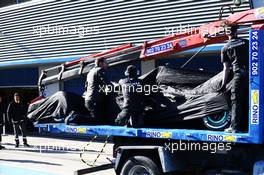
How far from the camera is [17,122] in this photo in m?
15.3

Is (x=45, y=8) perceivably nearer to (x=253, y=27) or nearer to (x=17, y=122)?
(x=17, y=122)

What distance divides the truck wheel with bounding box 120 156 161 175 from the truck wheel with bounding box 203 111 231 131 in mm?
1129

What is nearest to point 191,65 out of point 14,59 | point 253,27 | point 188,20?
point 188,20

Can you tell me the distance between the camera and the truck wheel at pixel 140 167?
7418 millimetres

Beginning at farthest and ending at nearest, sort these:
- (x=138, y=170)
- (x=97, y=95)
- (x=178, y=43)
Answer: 1. (x=97, y=95)
2. (x=178, y=43)
3. (x=138, y=170)

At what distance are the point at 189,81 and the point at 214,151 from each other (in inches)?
47.3

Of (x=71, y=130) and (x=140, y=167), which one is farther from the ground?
(x=71, y=130)

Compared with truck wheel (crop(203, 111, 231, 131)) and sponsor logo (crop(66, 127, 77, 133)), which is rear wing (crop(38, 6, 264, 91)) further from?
sponsor logo (crop(66, 127, 77, 133))

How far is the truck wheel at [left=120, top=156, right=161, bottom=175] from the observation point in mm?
7418

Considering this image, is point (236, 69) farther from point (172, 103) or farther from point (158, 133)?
point (158, 133)

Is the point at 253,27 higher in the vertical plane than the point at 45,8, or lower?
lower

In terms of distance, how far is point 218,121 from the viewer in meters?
6.77

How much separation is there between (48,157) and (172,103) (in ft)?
21.9

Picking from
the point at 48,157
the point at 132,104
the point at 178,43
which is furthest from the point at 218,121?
the point at 48,157
